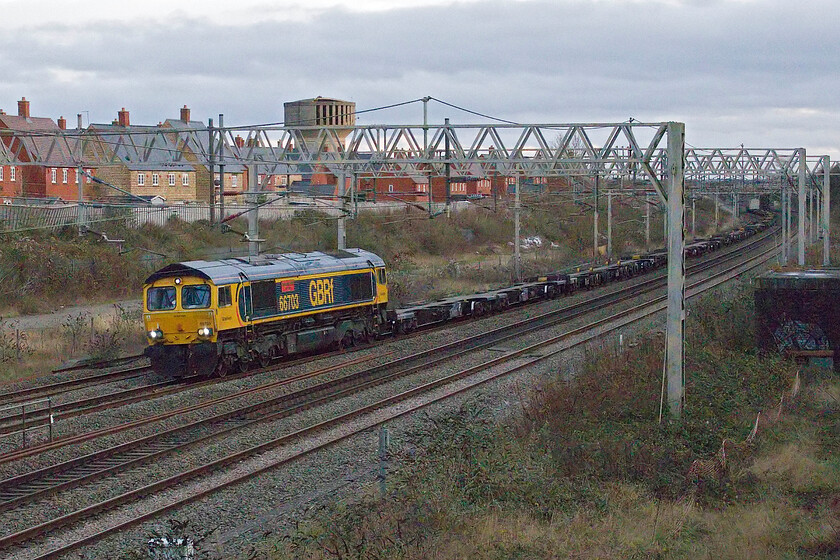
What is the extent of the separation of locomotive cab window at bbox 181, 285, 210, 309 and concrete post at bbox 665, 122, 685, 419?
9.82 meters

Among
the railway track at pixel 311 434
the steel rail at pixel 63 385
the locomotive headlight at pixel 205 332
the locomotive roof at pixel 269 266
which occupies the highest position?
the locomotive roof at pixel 269 266

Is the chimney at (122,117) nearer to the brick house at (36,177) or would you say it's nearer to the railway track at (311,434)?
the brick house at (36,177)

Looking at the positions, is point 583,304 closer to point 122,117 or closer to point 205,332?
point 205,332

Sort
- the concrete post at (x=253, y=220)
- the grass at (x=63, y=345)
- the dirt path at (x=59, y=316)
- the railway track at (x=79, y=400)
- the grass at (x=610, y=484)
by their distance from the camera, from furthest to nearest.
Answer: the dirt path at (x=59, y=316), the concrete post at (x=253, y=220), the grass at (x=63, y=345), the railway track at (x=79, y=400), the grass at (x=610, y=484)

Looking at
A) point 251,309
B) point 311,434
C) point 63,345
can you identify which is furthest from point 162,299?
point 311,434

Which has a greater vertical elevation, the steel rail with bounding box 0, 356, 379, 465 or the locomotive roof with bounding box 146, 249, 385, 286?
the locomotive roof with bounding box 146, 249, 385, 286

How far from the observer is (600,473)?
A: 12.1 m

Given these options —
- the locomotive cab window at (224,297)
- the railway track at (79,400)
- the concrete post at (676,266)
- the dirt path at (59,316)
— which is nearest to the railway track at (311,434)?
the railway track at (79,400)

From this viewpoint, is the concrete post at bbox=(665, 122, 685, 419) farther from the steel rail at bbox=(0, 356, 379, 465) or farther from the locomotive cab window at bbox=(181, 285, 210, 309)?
the locomotive cab window at bbox=(181, 285, 210, 309)

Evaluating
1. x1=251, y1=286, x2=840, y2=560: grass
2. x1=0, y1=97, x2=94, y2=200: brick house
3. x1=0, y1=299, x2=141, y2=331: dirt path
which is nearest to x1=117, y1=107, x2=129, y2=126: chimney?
x1=0, y1=97, x2=94, y2=200: brick house

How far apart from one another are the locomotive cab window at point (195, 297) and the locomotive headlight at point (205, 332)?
478 millimetres

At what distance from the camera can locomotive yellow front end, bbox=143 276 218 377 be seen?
19.3m

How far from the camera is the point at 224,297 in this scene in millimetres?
19609

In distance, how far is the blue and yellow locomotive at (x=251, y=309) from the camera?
63.6 ft
